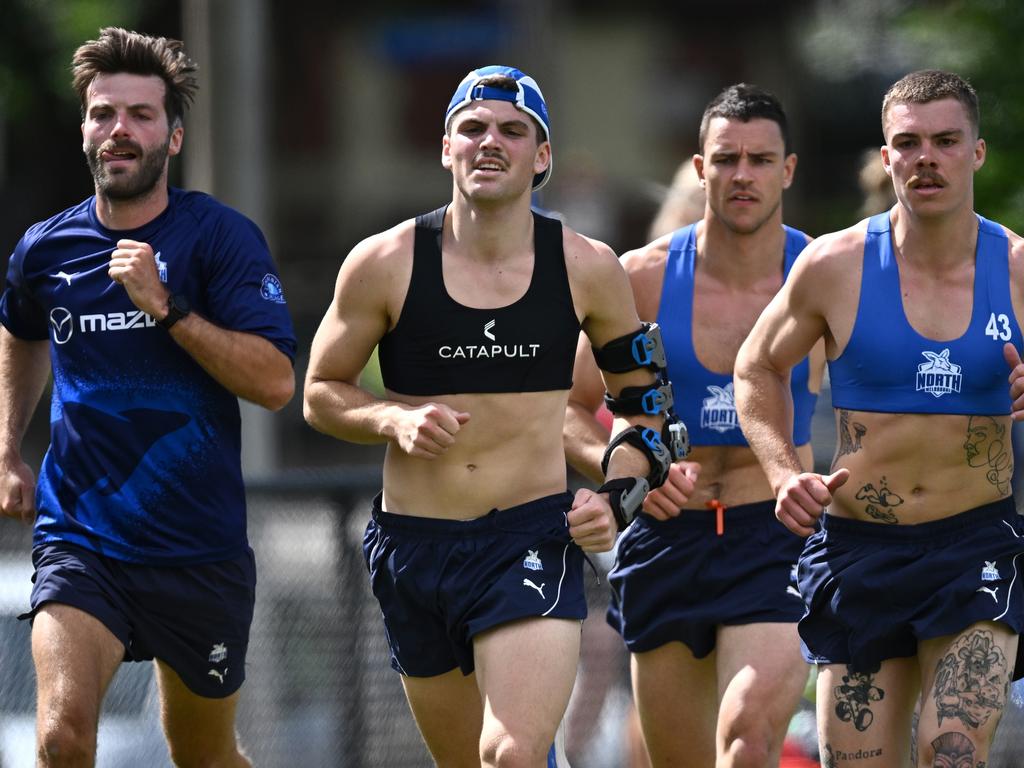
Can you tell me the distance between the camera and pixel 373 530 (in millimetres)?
6641

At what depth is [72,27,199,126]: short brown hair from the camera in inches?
270

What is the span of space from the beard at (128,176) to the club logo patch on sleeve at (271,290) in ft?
1.73

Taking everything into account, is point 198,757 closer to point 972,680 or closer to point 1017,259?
point 972,680

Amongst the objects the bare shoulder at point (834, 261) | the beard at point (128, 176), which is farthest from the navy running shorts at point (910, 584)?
the beard at point (128, 176)

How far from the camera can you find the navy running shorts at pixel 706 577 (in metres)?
7.24

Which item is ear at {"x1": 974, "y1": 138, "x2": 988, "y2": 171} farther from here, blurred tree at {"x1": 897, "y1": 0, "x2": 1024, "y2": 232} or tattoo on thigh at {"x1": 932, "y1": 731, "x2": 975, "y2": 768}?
blurred tree at {"x1": 897, "y1": 0, "x2": 1024, "y2": 232}

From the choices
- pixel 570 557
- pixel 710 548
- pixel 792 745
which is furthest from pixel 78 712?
pixel 792 745

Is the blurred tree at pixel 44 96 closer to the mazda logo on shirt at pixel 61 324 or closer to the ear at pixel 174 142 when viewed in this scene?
the ear at pixel 174 142

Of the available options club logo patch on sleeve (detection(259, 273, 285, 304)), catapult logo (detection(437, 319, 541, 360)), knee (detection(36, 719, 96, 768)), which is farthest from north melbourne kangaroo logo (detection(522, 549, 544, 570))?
knee (detection(36, 719, 96, 768))

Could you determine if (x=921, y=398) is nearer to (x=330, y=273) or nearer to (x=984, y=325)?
(x=984, y=325)

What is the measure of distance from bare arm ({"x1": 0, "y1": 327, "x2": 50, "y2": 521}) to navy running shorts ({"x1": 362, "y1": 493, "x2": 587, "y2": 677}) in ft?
4.44

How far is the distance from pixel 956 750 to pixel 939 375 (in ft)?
4.03

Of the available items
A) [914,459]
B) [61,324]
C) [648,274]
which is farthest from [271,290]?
[914,459]

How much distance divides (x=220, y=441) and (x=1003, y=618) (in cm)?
276
